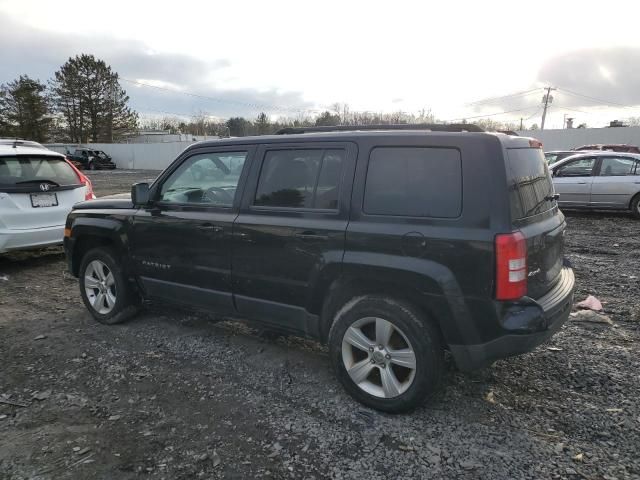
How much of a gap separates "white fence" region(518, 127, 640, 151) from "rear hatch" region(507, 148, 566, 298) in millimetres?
29114

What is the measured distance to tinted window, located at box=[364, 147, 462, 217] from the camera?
2898 millimetres

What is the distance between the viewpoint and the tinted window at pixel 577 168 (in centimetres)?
1142

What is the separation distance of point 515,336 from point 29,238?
6.49m

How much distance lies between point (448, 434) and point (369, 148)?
193 cm

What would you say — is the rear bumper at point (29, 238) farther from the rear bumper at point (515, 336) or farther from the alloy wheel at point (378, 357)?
the rear bumper at point (515, 336)

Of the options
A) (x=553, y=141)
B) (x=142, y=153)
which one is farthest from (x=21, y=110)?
(x=553, y=141)

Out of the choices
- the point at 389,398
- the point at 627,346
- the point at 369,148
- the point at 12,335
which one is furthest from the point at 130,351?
the point at 627,346

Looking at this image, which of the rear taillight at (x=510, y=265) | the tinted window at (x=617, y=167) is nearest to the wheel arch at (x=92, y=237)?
the rear taillight at (x=510, y=265)

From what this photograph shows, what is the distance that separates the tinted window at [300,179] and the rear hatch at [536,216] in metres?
1.16

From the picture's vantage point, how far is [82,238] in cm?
502

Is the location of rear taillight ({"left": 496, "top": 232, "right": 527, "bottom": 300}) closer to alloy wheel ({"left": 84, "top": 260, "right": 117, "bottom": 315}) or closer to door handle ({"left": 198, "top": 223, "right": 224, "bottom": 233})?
door handle ({"left": 198, "top": 223, "right": 224, "bottom": 233})

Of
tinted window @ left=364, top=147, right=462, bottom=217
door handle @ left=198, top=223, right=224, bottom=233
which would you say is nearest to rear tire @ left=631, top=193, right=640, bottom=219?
tinted window @ left=364, top=147, right=462, bottom=217

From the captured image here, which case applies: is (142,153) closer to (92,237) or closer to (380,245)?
(92,237)

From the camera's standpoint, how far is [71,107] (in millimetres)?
53250
